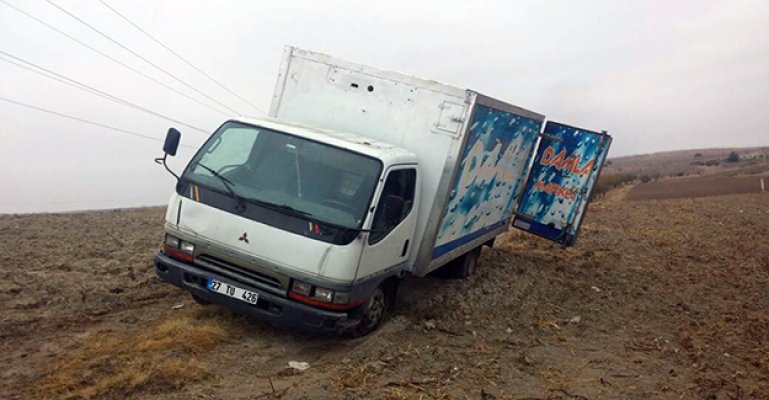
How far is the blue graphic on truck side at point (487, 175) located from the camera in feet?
24.9


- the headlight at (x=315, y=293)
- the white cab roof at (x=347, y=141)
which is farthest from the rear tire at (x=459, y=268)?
the headlight at (x=315, y=293)

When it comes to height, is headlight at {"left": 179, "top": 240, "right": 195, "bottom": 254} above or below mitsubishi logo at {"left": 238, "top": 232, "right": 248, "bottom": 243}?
below

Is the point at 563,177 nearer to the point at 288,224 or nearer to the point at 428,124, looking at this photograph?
the point at 428,124

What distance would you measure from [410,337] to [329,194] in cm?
182

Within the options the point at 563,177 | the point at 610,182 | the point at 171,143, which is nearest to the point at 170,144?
the point at 171,143

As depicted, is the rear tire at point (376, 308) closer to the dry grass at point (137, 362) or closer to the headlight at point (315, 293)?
the headlight at point (315, 293)

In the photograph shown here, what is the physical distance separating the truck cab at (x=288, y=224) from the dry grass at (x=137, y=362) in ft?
1.38

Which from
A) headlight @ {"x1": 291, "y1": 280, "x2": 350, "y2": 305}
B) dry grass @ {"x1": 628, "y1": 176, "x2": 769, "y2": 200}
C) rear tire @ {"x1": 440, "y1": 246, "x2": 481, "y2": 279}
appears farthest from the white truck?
dry grass @ {"x1": 628, "y1": 176, "x2": 769, "y2": 200}

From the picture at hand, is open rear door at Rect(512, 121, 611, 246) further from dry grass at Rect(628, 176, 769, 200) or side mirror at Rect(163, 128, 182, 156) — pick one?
dry grass at Rect(628, 176, 769, 200)

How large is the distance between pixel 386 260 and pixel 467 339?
4.33 ft

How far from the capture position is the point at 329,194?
6.11 meters

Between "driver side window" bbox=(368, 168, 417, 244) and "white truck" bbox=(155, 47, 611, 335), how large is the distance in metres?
0.01

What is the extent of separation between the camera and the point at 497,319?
313 inches

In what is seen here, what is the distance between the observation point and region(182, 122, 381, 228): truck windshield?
6.00 m
